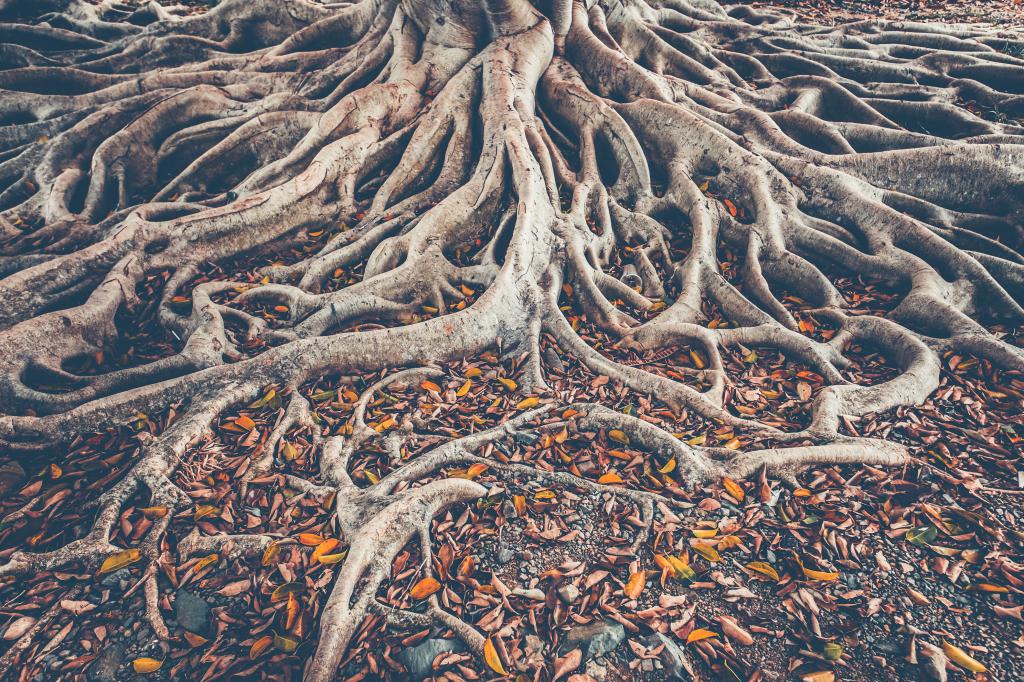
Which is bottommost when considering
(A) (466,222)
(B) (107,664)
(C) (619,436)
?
(B) (107,664)

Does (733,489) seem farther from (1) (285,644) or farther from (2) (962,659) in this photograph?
(1) (285,644)

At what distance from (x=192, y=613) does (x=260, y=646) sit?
47cm

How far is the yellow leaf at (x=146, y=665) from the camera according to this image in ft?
8.04

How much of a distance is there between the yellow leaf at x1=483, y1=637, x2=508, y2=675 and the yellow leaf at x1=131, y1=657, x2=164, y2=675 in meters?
1.55

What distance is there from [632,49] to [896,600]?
22.6 ft

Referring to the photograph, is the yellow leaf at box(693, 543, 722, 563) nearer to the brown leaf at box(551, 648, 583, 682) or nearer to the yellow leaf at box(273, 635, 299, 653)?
the brown leaf at box(551, 648, 583, 682)

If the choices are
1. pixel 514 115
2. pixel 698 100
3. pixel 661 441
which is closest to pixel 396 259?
pixel 514 115

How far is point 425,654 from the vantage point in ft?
8.03

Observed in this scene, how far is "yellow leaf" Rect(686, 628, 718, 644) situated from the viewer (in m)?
2.49

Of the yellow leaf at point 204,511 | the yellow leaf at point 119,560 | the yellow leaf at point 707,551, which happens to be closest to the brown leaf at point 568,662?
the yellow leaf at point 707,551

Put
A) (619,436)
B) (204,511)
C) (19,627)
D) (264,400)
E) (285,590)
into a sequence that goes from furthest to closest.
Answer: (264,400)
(619,436)
(204,511)
(285,590)
(19,627)

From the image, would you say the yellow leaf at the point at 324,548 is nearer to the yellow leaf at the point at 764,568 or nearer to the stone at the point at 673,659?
the stone at the point at 673,659

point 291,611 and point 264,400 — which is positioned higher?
point 264,400

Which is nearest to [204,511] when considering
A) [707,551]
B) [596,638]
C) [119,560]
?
[119,560]
